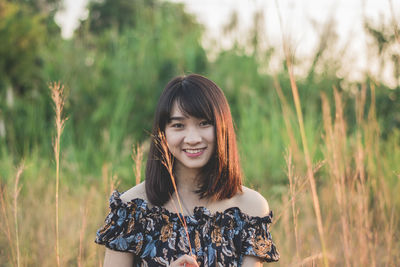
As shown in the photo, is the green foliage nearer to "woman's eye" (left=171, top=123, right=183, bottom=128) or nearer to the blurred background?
the blurred background

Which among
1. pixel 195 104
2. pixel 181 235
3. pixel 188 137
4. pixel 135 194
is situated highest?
pixel 195 104

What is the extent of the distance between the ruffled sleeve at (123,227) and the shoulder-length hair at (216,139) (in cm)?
8

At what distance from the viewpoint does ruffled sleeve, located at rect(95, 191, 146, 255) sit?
4.97 ft

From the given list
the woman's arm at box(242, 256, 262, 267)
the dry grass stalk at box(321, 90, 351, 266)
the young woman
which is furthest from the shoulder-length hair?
the dry grass stalk at box(321, 90, 351, 266)

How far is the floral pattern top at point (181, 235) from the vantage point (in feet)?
4.98

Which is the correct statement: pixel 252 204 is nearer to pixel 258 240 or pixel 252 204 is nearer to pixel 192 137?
pixel 258 240

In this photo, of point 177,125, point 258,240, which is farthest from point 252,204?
point 177,125

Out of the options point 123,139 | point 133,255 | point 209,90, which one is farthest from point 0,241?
point 123,139

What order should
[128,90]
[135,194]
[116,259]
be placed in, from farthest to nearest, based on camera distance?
[128,90], [135,194], [116,259]

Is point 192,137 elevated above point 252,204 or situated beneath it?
elevated above

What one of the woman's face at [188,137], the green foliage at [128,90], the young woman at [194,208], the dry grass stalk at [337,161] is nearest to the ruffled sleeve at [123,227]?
the young woman at [194,208]

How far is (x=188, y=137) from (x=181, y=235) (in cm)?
39

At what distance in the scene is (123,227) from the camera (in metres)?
1.55

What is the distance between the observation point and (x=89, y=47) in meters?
6.18
